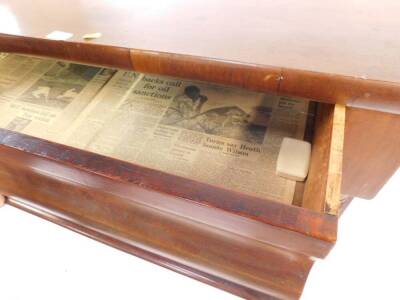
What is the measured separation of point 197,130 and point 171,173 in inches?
7.5

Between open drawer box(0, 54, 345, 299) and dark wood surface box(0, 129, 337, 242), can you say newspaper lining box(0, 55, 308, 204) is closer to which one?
open drawer box(0, 54, 345, 299)

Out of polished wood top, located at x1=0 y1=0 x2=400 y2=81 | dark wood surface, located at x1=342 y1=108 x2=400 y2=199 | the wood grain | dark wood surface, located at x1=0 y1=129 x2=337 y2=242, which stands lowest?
dark wood surface, located at x1=0 y1=129 x2=337 y2=242

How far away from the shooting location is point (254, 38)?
46 centimetres

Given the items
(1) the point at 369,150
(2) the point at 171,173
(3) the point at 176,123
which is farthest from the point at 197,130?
(1) the point at 369,150

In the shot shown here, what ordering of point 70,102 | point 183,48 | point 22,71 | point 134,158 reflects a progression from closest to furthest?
1. point 183,48
2. point 134,158
3. point 70,102
4. point 22,71

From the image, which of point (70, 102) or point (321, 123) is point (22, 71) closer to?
point (70, 102)

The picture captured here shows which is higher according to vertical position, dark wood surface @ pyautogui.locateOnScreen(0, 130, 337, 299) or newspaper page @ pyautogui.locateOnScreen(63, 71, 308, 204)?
newspaper page @ pyautogui.locateOnScreen(63, 71, 308, 204)

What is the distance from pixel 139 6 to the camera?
22.1 inches

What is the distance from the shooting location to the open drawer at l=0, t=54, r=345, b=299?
345mm

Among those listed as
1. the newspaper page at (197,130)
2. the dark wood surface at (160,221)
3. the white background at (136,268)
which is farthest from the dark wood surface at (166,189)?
the white background at (136,268)

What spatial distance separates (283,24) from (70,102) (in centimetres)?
47

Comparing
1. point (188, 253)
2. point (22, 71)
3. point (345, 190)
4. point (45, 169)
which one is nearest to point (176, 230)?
point (188, 253)

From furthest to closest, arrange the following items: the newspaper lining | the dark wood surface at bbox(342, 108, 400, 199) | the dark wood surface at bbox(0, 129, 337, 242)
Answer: the newspaper lining, the dark wood surface at bbox(342, 108, 400, 199), the dark wood surface at bbox(0, 129, 337, 242)

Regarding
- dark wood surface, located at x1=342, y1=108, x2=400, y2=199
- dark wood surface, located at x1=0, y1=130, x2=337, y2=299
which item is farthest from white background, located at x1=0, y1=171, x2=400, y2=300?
dark wood surface, located at x1=342, y1=108, x2=400, y2=199
